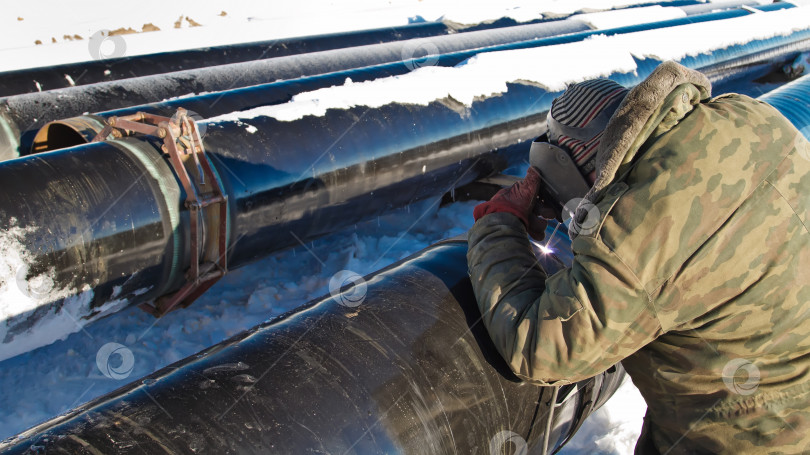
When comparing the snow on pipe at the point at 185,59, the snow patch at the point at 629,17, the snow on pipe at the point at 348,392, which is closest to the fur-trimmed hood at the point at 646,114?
the snow on pipe at the point at 348,392

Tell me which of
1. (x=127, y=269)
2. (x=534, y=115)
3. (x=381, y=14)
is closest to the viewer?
(x=127, y=269)

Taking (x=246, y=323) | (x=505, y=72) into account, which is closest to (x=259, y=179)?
(x=246, y=323)

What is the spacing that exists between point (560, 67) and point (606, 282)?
2979 millimetres

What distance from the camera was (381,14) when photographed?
1077 cm

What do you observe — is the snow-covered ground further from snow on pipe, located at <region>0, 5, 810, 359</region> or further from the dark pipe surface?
the dark pipe surface

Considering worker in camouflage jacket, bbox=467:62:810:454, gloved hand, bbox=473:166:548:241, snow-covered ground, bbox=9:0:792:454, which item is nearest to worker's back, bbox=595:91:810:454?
worker in camouflage jacket, bbox=467:62:810:454

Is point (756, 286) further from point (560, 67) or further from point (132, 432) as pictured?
point (560, 67)

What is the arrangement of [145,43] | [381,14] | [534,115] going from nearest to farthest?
[534,115] < [145,43] < [381,14]

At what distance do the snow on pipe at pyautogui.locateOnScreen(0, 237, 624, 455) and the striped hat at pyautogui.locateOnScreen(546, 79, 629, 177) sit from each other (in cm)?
48

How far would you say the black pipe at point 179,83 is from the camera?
331cm

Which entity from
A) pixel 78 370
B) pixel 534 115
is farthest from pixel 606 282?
pixel 534 115

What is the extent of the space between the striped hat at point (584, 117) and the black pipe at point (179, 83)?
261 cm

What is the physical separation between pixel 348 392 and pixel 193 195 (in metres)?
1.29

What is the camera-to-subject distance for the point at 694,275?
133 centimetres
